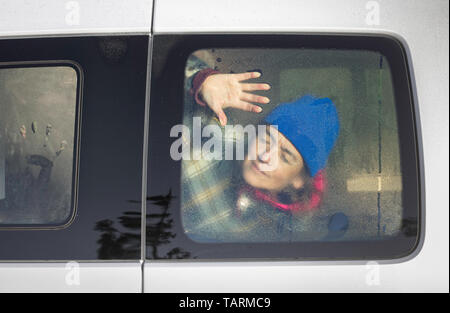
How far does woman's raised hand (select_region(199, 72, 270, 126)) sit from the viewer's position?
6.53 ft

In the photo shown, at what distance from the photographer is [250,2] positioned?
79.2 inches

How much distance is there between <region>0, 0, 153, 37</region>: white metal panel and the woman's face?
2.09ft

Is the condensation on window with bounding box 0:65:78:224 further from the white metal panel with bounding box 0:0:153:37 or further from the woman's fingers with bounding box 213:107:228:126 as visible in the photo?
the woman's fingers with bounding box 213:107:228:126

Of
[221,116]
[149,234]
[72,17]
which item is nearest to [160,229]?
[149,234]

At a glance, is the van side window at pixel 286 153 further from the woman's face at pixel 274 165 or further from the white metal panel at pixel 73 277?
the white metal panel at pixel 73 277

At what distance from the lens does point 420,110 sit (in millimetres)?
1938

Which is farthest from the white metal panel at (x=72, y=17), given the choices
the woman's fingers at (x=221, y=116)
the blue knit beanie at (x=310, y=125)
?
the blue knit beanie at (x=310, y=125)

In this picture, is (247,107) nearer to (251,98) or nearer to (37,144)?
(251,98)

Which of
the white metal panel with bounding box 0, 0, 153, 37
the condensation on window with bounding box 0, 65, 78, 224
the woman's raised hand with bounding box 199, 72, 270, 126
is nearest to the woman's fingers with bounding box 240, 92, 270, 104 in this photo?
the woman's raised hand with bounding box 199, 72, 270, 126

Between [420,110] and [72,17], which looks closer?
[420,110]

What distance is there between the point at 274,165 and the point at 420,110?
0.58 metres

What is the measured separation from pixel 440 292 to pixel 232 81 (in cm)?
111
